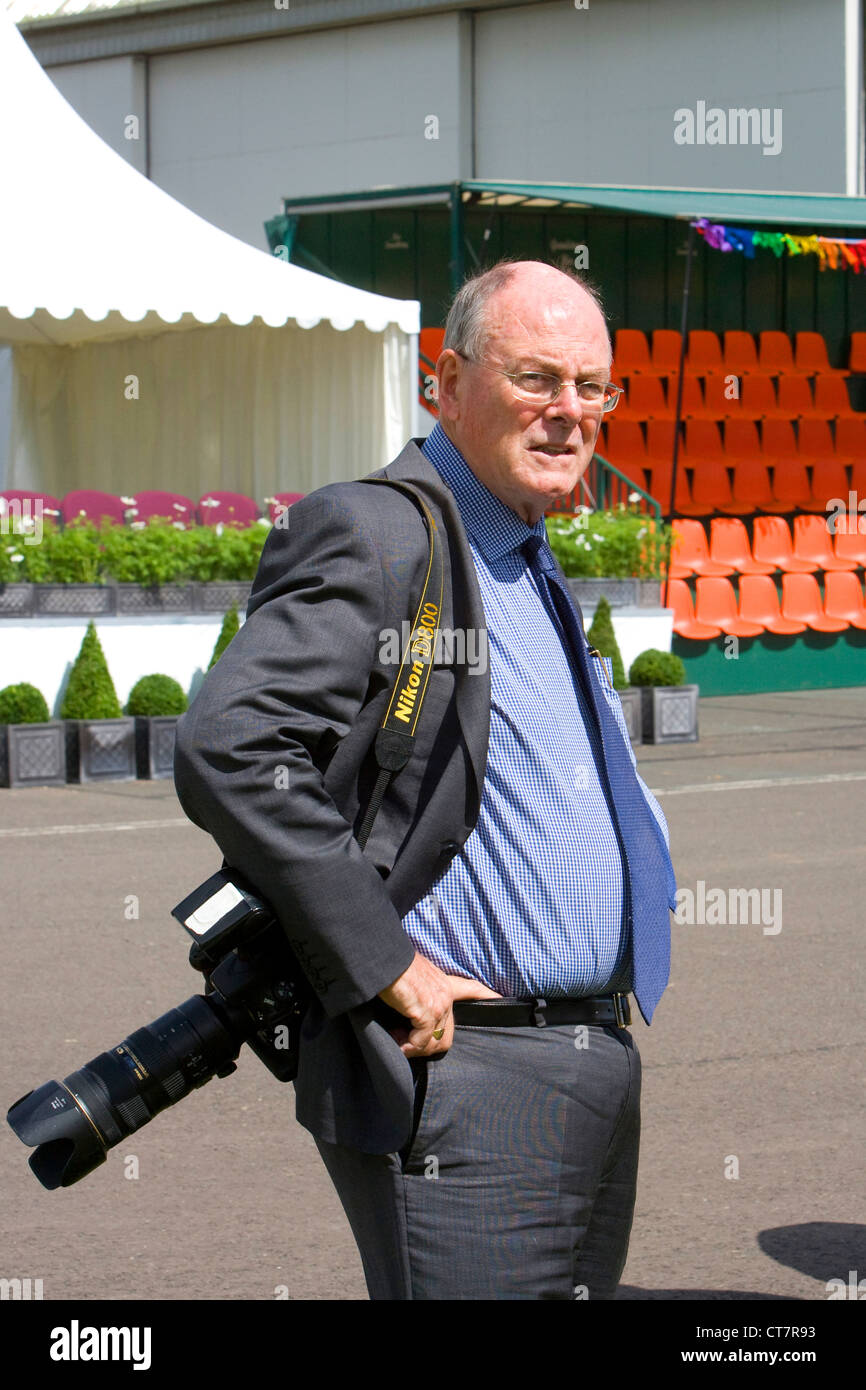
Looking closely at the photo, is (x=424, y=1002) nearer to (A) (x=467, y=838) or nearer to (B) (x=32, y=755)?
(A) (x=467, y=838)

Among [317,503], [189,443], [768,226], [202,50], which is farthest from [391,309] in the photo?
[317,503]

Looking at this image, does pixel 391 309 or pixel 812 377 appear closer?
pixel 391 309

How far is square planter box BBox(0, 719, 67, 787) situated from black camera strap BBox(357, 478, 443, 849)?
998 cm

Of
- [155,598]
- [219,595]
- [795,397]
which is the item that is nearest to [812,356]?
[795,397]

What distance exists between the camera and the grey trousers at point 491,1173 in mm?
2523

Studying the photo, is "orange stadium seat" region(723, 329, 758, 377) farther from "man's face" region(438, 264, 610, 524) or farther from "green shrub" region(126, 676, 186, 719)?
"man's face" region(438, 264, 610, 524)

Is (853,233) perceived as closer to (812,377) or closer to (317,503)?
(812,377)

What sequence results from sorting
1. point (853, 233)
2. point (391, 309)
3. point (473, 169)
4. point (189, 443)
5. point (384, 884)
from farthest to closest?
point (473, 169), point (853, 233), point (189, 443), point (391, 309), point (384, 884)

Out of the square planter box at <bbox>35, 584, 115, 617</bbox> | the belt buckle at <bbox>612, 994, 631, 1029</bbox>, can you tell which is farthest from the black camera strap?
the square planter box at <bbox>35, 584, 115, 617</bbox>

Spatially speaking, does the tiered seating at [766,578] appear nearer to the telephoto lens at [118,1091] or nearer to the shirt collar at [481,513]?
the shirt collar at [481,513]

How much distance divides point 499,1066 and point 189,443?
56.8 ft

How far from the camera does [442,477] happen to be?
276cm

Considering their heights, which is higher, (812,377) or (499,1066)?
(812,377)

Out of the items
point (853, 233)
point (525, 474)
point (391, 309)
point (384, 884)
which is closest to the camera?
point (384, 884)
